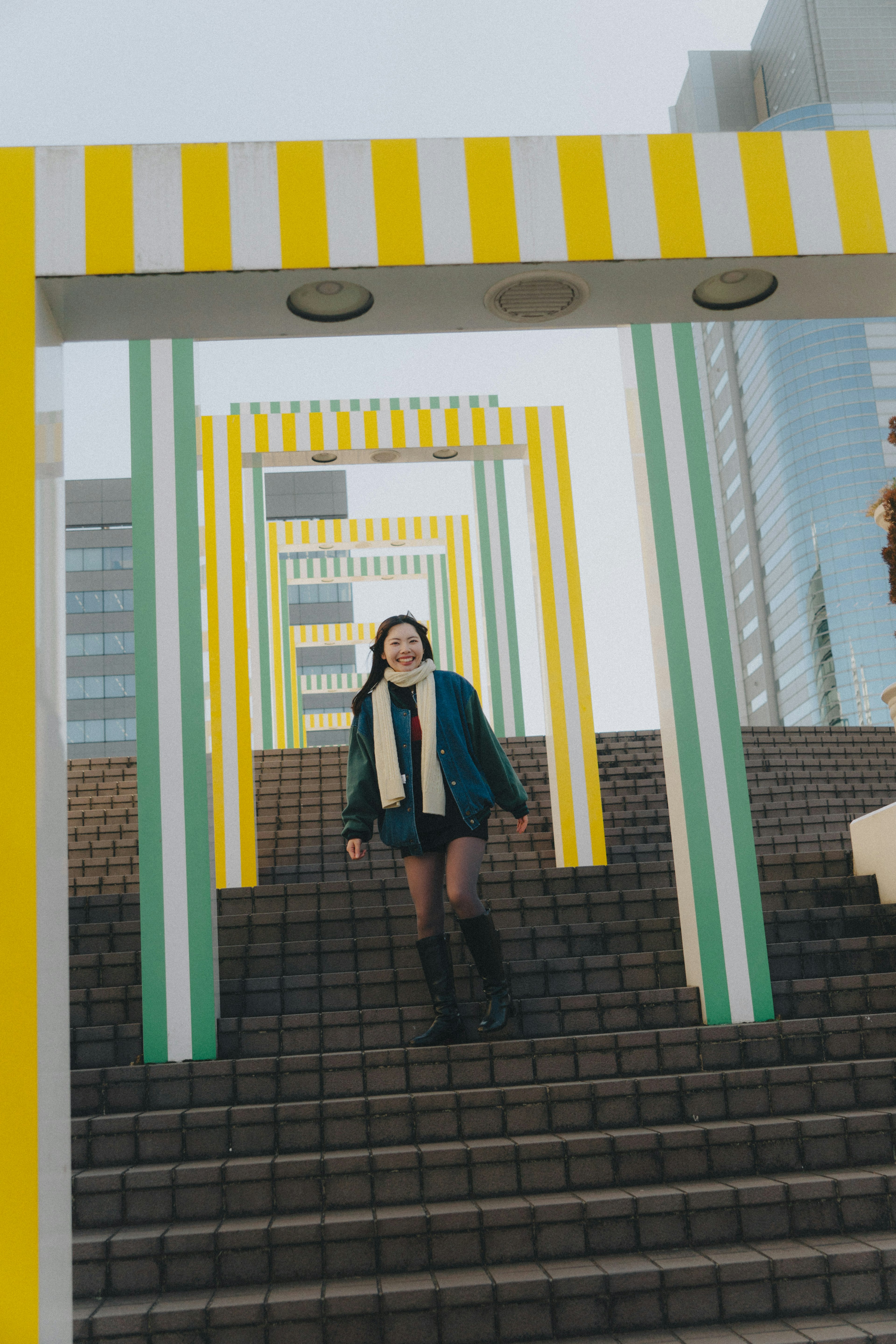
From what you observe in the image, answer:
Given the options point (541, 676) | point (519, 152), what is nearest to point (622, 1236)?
point (519, 152)

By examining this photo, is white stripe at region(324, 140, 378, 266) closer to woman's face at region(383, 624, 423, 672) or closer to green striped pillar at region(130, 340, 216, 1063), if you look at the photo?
woman's face at region(383, 624, 423, 672)

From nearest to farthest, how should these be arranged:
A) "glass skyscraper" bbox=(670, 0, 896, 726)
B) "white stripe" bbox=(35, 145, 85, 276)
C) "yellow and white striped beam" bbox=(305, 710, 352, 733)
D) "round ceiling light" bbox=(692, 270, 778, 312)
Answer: "white stripe" bbox=(35, 145, 85, 276) → "round ceiling light" bbox=(692, 270, 778, 312) → "yellow and white striped beam" bbox=(305, 710, 352, 733) → "glass skyscraper" bbox=(670, 0, 896, 726)

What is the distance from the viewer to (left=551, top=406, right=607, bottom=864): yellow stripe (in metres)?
6.36

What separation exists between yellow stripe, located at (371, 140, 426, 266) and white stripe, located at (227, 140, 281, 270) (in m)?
0.22

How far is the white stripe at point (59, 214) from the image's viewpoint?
2309 mm

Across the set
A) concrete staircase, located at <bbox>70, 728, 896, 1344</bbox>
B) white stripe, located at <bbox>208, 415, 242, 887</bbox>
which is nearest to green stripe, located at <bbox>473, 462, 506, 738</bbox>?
white stripe, located at <bbox>208, 415, 242, 887</bbox>

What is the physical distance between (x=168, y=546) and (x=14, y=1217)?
10.1ft

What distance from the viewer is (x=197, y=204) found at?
2436 mm

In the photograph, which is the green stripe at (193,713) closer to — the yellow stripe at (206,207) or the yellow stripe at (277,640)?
the yellow stripe at (206,207)

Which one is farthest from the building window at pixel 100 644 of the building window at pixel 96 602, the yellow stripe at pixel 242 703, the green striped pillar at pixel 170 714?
the green striped pillar at pixel 170 714

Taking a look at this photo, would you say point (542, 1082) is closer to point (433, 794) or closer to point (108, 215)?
point (433, 794)

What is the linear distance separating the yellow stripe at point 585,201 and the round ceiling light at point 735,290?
0.30 meters

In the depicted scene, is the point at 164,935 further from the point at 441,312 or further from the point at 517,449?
the point at 517,449

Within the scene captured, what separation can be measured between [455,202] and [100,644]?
6592 centimetres
